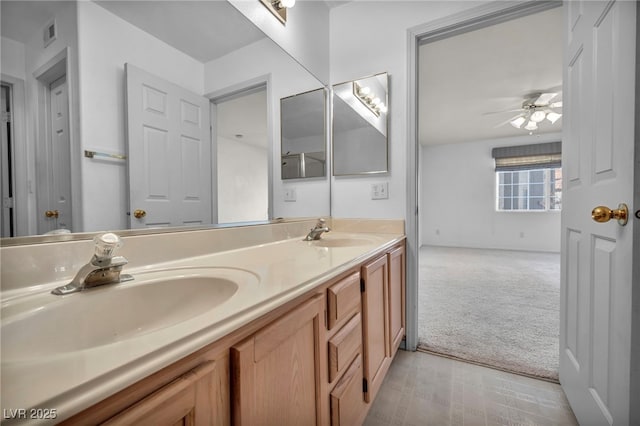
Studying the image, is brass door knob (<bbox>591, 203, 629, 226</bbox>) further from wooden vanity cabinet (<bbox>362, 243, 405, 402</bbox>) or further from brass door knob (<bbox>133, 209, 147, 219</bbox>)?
brass door knob (<bbox>133, 209, 147, 219</bbox>)

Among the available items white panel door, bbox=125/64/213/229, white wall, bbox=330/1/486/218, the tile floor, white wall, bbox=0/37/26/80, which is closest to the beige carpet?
the tile floor

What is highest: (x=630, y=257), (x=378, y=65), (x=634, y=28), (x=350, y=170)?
(x=378, y=65)

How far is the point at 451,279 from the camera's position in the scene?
336cm

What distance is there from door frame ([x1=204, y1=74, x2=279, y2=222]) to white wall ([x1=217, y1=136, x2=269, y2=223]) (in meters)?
0.02

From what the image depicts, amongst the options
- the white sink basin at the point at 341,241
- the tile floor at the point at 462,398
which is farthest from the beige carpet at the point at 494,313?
the white sink basin at the point at 341,241

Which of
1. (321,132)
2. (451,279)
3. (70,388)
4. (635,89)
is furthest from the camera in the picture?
(451,279)

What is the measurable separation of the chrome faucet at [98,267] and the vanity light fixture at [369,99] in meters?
1.69

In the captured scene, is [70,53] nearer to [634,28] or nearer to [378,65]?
[634,28]

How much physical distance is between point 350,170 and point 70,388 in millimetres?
1818

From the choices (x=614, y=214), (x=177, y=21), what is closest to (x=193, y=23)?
(x=177, y=21)

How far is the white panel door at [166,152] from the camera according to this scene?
2.67 ft

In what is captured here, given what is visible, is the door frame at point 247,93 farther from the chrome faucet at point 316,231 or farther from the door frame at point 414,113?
the door frame at point 414,113

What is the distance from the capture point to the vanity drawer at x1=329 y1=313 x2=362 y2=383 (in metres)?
0.81

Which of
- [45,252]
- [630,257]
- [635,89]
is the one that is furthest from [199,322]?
[635,89]
